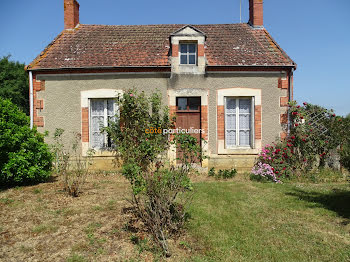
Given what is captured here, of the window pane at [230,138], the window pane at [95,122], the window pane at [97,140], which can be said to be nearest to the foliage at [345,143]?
the window pane at [230,138]

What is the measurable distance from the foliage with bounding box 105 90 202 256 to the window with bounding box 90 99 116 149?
47 cm

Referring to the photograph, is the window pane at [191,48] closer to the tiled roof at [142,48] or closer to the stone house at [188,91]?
the stone house at [188,91]

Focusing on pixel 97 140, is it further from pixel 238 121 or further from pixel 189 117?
pixel 238 121

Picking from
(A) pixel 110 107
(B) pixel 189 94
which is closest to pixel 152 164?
(B) pixel 189 94

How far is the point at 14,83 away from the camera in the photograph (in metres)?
19.5

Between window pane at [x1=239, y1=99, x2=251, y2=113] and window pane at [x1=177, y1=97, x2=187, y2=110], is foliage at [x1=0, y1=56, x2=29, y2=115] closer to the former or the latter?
window pane at [x1=177, y1=97, x2=187, y2=110]

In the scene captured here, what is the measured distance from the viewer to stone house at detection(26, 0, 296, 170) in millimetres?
8109

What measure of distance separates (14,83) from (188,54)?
57.8 ft

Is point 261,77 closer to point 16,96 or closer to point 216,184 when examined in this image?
point 216,184

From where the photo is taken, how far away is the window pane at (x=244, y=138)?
831 centimetres

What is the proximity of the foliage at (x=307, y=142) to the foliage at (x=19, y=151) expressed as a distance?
6581 mm

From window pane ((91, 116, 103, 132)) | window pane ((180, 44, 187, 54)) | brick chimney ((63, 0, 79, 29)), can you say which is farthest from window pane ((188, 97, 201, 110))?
brick chimney ((63, 0, 79, 29))

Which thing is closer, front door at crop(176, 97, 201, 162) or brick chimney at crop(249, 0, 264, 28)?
front door at crop(176, 97, 201, 162)

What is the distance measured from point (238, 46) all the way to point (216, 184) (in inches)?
206
